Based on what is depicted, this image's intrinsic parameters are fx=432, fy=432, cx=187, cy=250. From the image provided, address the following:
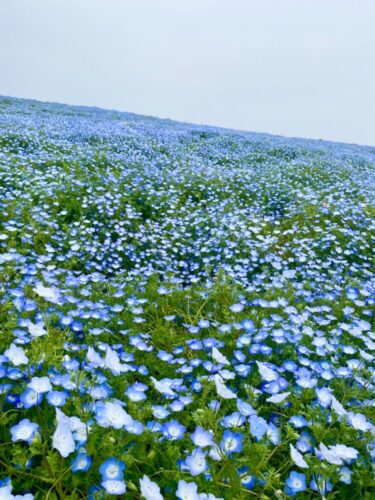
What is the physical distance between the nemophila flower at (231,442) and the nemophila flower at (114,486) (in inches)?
15.3

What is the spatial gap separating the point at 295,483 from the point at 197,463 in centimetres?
41

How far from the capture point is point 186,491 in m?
1.35

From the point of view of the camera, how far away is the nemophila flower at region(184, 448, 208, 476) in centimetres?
144

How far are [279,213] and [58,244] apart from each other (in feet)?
11.5

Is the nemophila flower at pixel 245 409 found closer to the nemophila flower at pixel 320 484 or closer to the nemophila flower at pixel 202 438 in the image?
the nemophila flower at pixel 202 438

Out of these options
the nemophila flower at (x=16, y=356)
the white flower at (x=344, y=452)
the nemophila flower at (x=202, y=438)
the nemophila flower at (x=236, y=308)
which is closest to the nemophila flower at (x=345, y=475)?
the white flower at (x=344, y=452)

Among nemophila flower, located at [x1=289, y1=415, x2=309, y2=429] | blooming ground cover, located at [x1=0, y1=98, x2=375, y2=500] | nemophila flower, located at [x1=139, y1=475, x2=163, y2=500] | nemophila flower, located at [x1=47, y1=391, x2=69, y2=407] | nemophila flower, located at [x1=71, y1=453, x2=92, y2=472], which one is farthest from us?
nemophila flower, located at [x1=289, y1=415, x2=309, y2=429]

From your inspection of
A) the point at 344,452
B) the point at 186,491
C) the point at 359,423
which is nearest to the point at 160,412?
the point at 186,491

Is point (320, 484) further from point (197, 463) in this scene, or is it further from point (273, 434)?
point (197, 463)

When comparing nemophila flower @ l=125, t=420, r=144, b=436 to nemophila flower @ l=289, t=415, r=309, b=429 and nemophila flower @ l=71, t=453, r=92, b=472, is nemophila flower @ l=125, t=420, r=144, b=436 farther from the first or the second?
nemophila flower @ l=289, t=415, r=309, b=429

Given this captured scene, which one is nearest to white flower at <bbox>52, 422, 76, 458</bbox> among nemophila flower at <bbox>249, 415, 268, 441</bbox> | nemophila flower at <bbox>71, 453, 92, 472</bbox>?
nemophila flower at <bbox>71, 453, 92, 472</bbox>

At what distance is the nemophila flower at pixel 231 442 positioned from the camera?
5.00 ft

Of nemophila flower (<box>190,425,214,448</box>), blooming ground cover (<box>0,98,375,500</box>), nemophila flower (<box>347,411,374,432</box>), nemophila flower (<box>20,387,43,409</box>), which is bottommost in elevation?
blooming ground cover (<box>0,98,375,500</box>)

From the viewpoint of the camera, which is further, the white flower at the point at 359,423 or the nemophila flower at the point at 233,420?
the white flower at the point at 359,423
